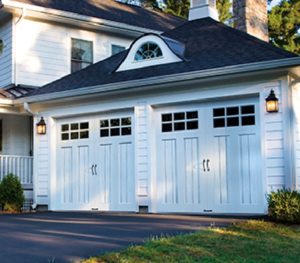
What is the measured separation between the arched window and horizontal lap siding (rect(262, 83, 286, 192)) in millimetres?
2914

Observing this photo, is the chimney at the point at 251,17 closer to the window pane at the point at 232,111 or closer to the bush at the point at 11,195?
the window pane at the point at 232,111

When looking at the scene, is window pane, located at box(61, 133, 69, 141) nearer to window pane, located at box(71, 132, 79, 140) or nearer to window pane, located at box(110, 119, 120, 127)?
window pane, located at box(71, 132, 79, 140)

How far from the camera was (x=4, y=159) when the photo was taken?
43.3ft

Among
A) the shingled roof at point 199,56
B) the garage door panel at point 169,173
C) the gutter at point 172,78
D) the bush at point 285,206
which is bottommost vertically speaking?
the bush at point 285,206

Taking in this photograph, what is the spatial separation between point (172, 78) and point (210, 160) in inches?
68.8

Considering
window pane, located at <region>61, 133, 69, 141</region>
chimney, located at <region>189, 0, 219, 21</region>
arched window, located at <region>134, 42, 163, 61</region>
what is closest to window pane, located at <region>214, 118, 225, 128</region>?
arched window, located at <region>134, 42, 163, 61</region>

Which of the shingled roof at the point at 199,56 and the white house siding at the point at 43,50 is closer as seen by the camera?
the shingled roof at the point at 199,56

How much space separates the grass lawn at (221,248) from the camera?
5660 millimetres

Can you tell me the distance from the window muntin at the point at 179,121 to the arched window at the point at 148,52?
58.0 inches

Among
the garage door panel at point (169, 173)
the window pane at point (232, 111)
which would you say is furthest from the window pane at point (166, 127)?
the window pane at point (232, 111)

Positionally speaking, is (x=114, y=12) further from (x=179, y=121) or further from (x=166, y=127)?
(x=179, y=121)

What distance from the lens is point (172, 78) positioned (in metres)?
10.0

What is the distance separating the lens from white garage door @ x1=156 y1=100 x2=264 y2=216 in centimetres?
973

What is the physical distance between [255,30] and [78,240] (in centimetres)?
1023
